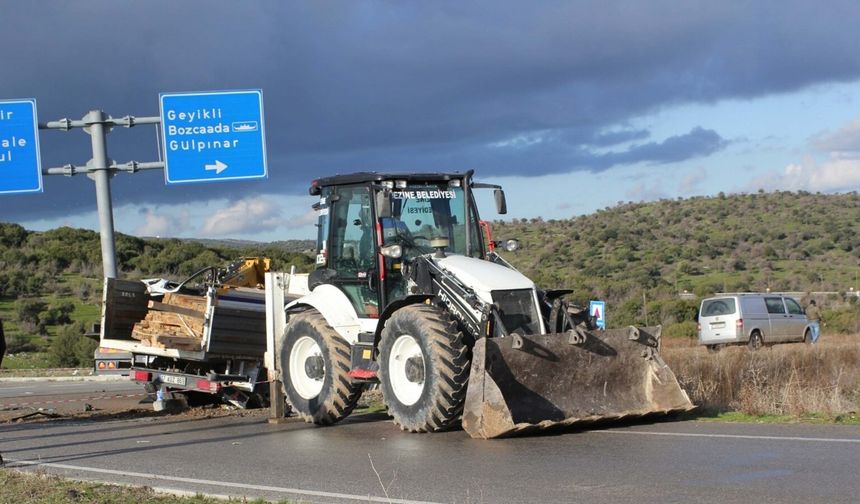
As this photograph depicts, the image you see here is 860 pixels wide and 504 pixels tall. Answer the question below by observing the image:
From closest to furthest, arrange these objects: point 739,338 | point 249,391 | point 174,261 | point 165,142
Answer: point 249,391, point 165,142, point 739,338, point 174,261

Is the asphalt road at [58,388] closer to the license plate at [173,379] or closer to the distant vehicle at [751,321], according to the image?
the license plate at [173,379]

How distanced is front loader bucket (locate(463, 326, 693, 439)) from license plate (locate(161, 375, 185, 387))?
5908 mm

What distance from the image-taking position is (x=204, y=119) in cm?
2041

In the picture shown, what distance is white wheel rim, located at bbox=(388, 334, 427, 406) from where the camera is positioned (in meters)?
12.6

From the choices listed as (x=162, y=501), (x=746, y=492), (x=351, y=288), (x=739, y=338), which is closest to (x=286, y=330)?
(x=351, y=288)

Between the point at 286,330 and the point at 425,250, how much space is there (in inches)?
93.1

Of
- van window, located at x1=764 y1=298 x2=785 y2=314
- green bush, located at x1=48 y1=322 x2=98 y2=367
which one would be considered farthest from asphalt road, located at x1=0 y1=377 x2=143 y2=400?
van window, located at x1=764 y1=298 x2=785 y2=314

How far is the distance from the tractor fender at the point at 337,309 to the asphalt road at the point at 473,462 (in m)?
1.20

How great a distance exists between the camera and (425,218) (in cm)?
1403

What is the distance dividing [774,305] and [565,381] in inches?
905

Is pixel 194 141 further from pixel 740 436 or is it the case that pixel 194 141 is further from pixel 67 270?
pixel 67 270

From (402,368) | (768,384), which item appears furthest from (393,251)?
(768,384)

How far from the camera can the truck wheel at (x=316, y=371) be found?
1375 cm

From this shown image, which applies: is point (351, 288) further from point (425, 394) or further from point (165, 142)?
point (165, 142)
